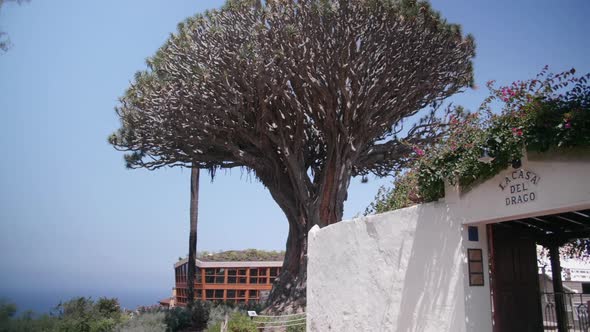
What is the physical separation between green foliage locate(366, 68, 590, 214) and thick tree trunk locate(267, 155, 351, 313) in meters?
7.31

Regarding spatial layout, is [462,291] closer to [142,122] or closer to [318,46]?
[318,46]

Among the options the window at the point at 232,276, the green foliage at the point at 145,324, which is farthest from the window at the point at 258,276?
the green foliage at the point at 145,324

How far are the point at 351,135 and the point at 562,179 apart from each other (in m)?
10.0

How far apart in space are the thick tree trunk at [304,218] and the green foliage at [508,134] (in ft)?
24.0

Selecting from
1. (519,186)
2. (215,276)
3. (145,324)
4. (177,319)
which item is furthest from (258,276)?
(519,186)

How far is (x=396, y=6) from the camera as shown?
46.6 feet

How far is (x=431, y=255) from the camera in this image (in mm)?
7320

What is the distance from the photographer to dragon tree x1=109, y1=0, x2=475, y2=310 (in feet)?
47.1

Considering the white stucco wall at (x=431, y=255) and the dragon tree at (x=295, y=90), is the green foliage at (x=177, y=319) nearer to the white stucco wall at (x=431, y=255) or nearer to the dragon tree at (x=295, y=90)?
the dragon tree at (x=295, y=90)

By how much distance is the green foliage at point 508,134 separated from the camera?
586 cm

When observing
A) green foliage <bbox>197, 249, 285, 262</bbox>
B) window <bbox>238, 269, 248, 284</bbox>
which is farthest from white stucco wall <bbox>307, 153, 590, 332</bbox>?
green foliage <bbox>197, 249, 285, 262</bbox>

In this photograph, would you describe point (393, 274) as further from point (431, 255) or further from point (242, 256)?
point (242, 256)

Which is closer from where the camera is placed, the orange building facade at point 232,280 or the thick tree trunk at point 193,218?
the thick tree trunk at point 193,218

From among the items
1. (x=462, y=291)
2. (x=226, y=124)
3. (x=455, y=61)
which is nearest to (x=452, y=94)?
(x=455, y=61)
